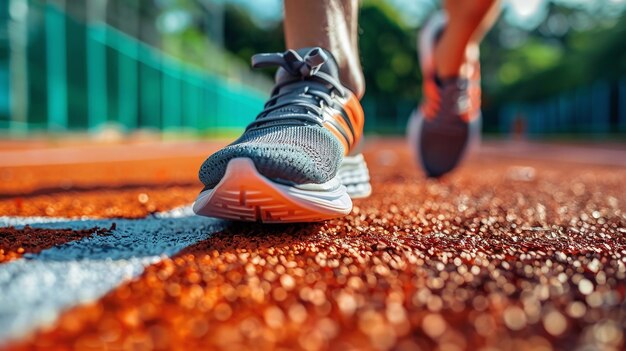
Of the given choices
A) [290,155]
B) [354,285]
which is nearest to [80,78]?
[290,155]

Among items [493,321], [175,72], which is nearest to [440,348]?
[493,321]

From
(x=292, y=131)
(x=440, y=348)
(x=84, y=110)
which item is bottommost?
(x=440, y=348)

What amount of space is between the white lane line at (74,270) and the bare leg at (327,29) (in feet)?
1.59

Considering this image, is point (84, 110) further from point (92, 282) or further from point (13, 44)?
point (92, 282)

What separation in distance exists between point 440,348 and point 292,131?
1.95 ft

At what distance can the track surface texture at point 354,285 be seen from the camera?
0.54 m

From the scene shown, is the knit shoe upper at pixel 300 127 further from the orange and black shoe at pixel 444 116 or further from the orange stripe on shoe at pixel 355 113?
the orange and black shoe at pixel 444 116

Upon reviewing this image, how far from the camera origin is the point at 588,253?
0.86m

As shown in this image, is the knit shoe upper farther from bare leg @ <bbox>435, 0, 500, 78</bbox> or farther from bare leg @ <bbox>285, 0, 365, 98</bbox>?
bare leg @ <bbox>435, 0, 500, 78</bbox>

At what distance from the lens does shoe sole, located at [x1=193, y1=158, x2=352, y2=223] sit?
34.9 inches

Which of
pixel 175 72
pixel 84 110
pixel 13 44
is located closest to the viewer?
pixel 13 44

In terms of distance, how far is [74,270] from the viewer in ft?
2.34

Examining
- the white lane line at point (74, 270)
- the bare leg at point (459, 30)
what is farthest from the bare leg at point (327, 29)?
the bare leg at point (459, 30)

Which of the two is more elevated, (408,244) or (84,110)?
(84,110)
